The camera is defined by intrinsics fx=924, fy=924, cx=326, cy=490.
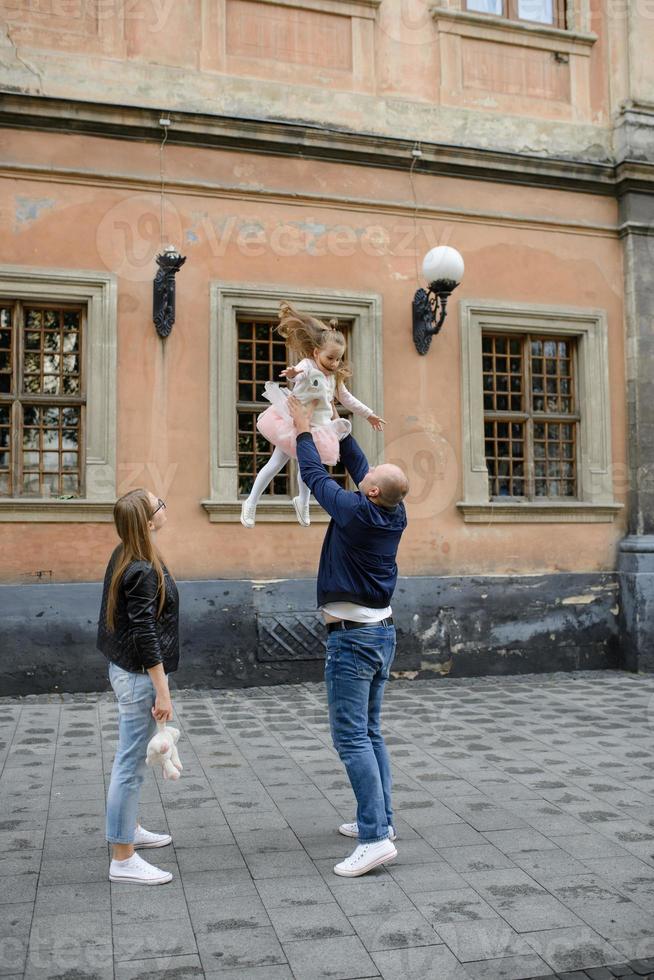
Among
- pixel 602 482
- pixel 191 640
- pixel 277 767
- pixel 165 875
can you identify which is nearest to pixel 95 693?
pixel 191 640

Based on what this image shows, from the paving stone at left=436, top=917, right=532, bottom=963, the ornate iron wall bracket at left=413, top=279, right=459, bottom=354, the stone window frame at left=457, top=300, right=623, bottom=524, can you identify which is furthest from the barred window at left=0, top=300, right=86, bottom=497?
the paving stone at left=436, top=917, right=532, bottom=963

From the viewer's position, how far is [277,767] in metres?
6.22

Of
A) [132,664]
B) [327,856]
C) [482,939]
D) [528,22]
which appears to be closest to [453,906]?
[482,939]

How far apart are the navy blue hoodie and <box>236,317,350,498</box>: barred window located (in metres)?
4.92

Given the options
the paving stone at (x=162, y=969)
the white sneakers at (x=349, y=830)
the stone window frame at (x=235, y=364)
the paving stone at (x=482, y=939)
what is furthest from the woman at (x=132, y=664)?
the stone window frame at (x=235, y=364)

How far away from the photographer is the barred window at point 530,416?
10.3 metres

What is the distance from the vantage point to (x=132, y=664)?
13.8 feet

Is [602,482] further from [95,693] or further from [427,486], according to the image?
[95,693]

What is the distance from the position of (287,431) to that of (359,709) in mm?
1375

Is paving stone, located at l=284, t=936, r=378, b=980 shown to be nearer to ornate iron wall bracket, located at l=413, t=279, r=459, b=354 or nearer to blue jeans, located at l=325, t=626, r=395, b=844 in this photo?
blue jeans, located at l=325, t=626, r=395, b=844

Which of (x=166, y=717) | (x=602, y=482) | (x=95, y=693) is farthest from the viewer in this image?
(x=602, y=482)

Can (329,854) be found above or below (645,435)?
below

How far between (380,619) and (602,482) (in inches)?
259

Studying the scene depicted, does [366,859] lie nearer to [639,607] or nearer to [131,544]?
[131,544]
